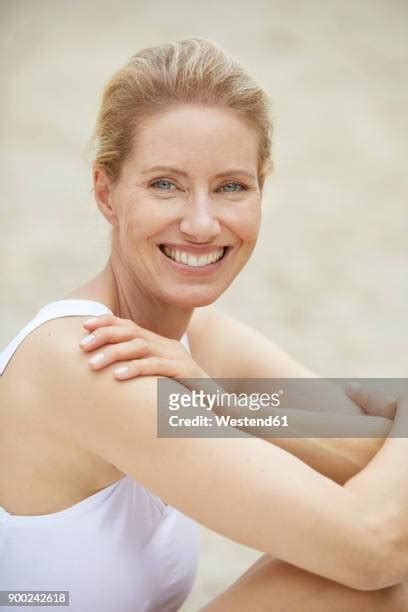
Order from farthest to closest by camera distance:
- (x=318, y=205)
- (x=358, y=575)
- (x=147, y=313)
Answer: (x=318, y=205) < (x=147, y=313) < (x=358, y=575)

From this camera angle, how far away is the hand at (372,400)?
266 cm

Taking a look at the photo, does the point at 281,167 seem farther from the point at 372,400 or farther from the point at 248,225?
the point at 248,225

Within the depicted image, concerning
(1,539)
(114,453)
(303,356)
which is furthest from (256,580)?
(303,356)

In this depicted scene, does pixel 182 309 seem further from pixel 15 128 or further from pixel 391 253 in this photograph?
pixel 15 128

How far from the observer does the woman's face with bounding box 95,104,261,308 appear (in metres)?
2.40

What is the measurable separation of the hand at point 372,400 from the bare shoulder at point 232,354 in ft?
0.78

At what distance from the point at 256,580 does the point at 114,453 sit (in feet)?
1.49

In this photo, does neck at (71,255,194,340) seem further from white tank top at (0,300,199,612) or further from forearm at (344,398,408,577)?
forearm at (344,398,408,577)

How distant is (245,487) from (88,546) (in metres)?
0.50

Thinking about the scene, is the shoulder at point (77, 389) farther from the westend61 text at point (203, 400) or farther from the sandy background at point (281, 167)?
the sandy background at point (281, 167)

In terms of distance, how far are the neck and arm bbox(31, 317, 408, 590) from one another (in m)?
0.36

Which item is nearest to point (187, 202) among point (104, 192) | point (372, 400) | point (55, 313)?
point (104, 192)

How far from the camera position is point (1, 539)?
97.0 inches

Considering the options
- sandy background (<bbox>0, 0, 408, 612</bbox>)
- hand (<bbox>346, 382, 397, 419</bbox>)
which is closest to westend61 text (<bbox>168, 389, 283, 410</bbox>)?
hand (<bbox>346, 382, 397, 419</bbox>)
